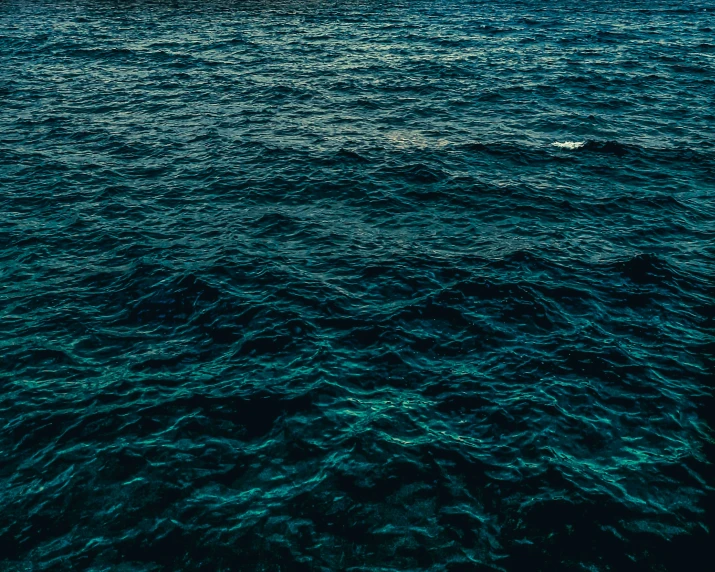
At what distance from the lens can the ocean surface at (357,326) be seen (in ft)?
73.2

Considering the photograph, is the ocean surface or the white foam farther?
the white foam

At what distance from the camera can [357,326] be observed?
32.2m

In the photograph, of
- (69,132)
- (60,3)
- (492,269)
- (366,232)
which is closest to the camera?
(492,269)

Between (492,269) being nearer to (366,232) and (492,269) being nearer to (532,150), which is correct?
(366,232)

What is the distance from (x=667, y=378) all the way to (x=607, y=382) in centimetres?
293

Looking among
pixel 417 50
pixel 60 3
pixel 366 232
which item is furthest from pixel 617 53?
pixel 60 3

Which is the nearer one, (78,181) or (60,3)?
(78,181)

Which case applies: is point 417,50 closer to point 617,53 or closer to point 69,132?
point 617,53

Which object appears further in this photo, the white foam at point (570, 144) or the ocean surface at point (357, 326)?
the white foam at point (570, 144)

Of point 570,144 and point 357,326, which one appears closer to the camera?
point 357,326

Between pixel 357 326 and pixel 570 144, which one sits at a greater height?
pixel 357 326

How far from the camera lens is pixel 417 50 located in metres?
81.2

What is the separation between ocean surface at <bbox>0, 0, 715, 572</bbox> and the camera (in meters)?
22.3

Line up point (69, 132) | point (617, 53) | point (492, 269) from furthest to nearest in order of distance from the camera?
point (617, 53) < point (69, 132) < point (492, 269)
